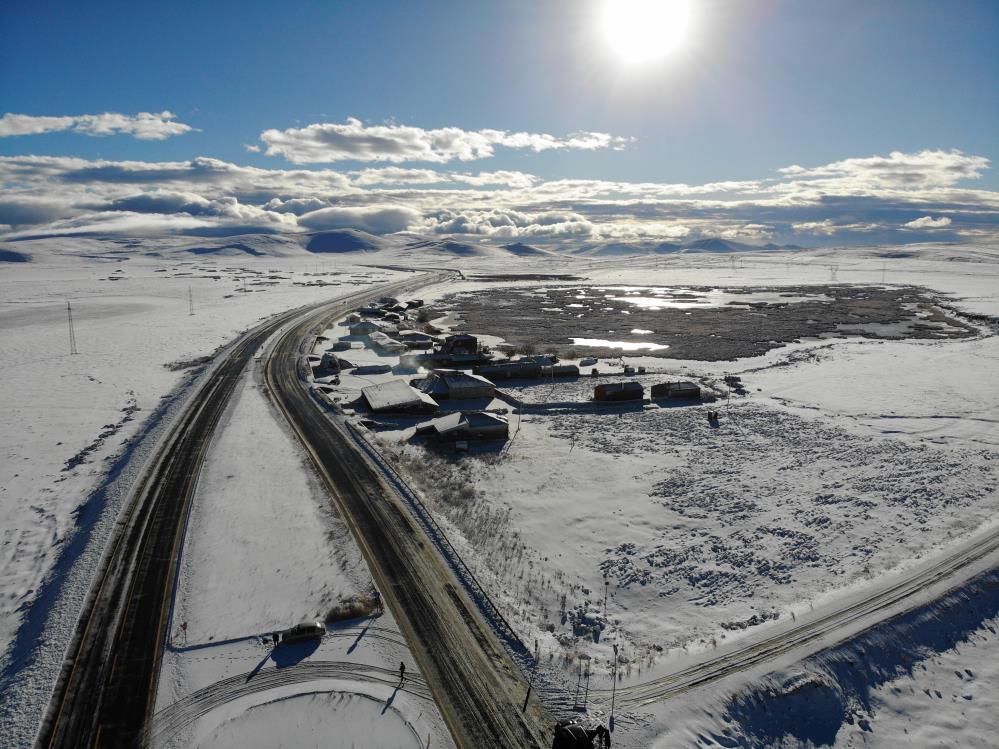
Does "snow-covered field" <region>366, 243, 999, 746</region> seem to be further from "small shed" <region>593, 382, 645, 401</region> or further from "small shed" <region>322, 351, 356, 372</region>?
"small shed" <region>322, 351, 356, 372</region>

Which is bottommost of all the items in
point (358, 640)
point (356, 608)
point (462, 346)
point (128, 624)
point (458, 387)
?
point (358, 640)

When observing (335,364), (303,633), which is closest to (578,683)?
(303,633)

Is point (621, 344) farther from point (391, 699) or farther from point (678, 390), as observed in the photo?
point (391, 699)

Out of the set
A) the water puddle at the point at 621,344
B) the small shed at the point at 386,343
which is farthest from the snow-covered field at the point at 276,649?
the water puddle at the point at 621,344

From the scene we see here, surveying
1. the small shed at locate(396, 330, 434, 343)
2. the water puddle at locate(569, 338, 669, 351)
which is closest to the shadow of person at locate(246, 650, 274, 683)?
the small shed at locate(396, 330, 434, 343)

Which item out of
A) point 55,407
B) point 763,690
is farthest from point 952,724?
point 55,407

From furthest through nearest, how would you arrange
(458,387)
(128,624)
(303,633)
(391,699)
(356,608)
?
(458,387) < (356,608) < (128,624) < (303,633) < (391,699)

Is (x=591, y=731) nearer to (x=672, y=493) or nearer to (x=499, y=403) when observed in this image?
(x=672, y=493)
